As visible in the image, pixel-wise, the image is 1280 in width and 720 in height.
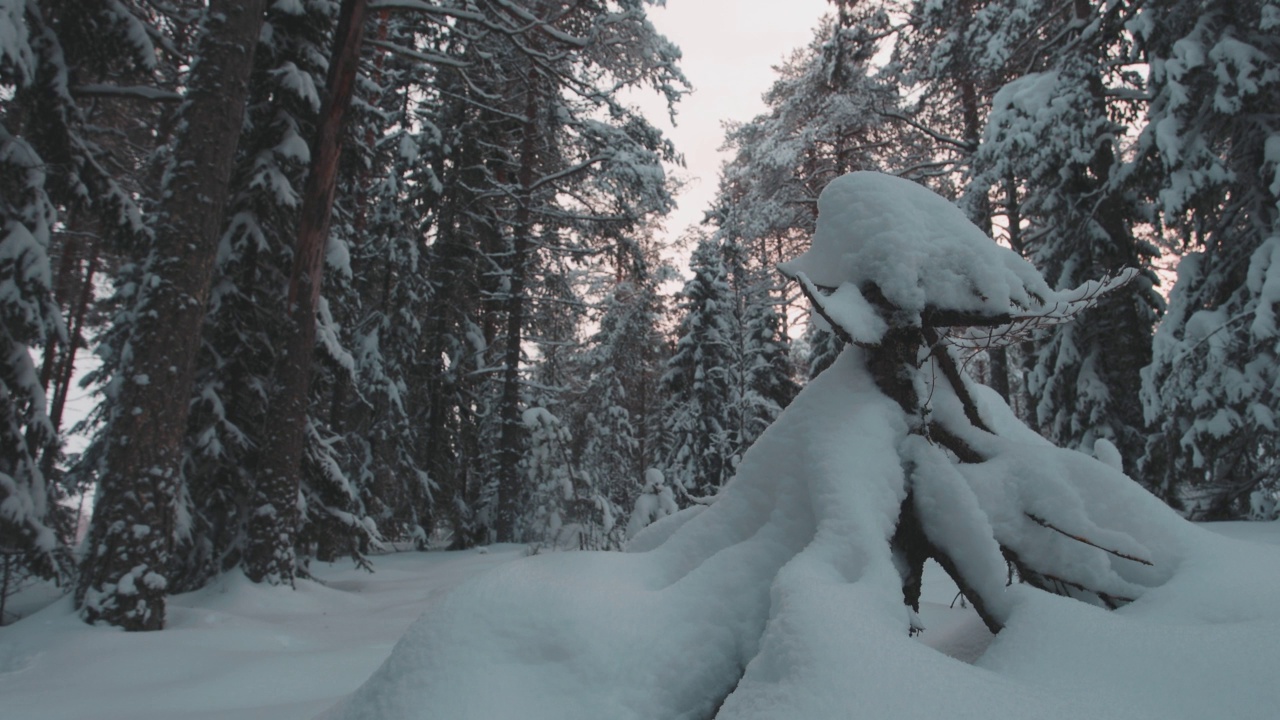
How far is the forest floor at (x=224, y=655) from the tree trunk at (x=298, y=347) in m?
0.43

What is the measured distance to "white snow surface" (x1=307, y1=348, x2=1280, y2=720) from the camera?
120cm

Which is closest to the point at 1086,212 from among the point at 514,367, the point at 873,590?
the point at 514,367

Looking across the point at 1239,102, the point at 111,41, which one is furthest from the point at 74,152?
the point at 1239,102

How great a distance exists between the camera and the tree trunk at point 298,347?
20.5 ft

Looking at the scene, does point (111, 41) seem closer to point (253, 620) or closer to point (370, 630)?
point (253, 620)

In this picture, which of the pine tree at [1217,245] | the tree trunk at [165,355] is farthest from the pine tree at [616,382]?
the tree trunk at [165,355]

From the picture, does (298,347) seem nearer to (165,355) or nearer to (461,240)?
(165,355)

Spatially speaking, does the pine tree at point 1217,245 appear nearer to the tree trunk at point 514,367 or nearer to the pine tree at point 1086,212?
the pine tree at point 1086,212

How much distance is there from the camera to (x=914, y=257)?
1.84 metres

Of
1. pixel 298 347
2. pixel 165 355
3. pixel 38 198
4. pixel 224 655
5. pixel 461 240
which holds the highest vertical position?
pixel 461 240

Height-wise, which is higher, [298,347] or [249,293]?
[249,293]

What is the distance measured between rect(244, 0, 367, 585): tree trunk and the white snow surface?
216 inches

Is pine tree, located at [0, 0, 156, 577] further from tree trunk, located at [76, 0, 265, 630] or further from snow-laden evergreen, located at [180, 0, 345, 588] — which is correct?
tree trunk, located at [76, 0, 265, 630]

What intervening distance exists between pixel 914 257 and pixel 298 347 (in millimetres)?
6382
